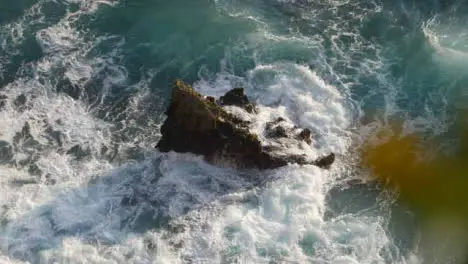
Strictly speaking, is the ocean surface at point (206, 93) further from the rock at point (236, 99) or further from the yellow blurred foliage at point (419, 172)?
the rock at point (236, 99)

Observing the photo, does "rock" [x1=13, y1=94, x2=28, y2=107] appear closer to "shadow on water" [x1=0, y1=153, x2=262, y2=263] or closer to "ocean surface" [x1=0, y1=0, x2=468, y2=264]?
"ocean surface" [x1=0, y1=0, x2=468, y2=264]

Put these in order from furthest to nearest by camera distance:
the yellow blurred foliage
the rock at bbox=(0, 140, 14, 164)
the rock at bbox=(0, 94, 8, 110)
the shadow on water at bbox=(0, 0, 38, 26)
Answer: the shadow on water at bbox=(0, 0, 38, 26) < the rock at bbox=(0, 94, 8, 110) < the rock at bbox=(0, 140, 14, 164) < the yellow blurred foliage

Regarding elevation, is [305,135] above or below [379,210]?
above

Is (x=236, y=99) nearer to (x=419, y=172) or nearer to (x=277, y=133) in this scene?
(x=277, y=133)

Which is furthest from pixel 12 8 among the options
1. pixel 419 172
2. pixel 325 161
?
pixel 419 172

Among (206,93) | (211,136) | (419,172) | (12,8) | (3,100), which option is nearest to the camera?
(211,136)

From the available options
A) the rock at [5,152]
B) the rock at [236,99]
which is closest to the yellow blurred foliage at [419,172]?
the rock at [236,99]

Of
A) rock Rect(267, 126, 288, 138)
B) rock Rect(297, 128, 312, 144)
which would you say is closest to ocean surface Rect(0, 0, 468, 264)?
rock Rect(297, 128, 312, 144)

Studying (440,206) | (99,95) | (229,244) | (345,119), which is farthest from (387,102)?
(99,95)
